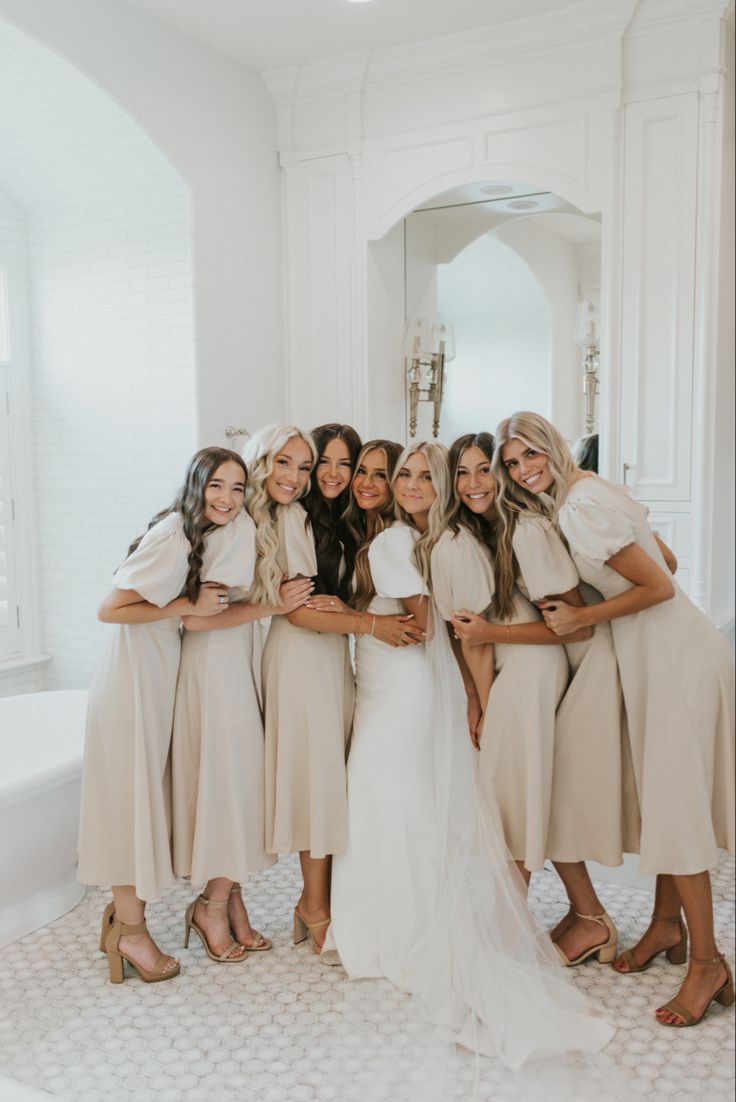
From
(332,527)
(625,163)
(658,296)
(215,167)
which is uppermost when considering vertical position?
(215,167)

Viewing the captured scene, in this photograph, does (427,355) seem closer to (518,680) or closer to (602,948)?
(518,680)

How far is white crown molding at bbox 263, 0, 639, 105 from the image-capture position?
379 centimetres

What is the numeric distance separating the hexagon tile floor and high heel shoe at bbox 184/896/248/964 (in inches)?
1.0

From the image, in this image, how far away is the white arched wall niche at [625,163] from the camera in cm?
371

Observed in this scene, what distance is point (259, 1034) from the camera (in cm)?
233

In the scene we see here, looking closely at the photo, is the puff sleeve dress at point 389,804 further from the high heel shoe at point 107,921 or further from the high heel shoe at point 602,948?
the high heel shoe at point 107,921

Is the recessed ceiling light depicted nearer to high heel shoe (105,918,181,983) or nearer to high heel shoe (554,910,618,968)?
high heel shoe (554,910,618,968)

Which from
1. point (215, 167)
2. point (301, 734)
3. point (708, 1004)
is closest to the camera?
point (708, 1004)

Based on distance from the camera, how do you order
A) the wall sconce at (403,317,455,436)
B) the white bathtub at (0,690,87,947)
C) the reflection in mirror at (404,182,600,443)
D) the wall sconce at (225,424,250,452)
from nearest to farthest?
1. the white bathtub at (0,690,87,947)
2. the reflection in mirror at (404,182,600,443)
3. the wall sconce at (225,424,250,452)
4. the wall sconce at (403,317,455,436)

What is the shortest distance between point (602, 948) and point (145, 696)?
1.37 m

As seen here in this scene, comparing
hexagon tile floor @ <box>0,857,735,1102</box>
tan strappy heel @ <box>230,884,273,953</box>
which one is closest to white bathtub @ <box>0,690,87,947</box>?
hexagon tile floor @ <box>0,857,735,1102</box>

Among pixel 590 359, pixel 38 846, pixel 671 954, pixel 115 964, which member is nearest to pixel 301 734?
pixel 115 964

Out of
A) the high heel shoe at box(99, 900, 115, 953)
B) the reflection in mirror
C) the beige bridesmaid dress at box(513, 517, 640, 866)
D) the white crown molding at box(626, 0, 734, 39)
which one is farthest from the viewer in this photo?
the reflection in mirror

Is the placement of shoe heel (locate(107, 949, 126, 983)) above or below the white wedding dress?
below
